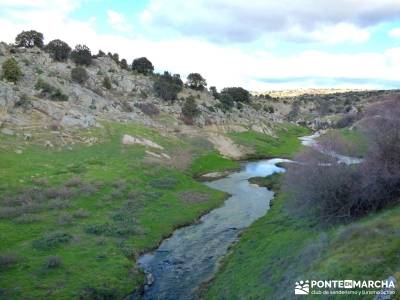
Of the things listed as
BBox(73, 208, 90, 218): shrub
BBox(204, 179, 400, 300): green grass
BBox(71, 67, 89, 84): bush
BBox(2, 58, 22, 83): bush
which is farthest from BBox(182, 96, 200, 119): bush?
BBox(204, 179, 400, 300): green grass

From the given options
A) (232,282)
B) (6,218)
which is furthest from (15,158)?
(232,282)

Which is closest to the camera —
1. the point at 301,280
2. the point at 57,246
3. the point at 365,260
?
the point at 365,260

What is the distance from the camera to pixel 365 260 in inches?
907

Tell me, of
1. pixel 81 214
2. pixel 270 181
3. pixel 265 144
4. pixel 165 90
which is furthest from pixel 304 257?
pixel 165 90

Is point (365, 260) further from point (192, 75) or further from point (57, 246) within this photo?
point (192, 75)

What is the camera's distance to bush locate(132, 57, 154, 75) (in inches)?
6206

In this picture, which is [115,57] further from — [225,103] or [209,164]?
[209,164]

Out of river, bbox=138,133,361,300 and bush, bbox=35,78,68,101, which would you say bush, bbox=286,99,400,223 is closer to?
river, bbox=138,133,361,300

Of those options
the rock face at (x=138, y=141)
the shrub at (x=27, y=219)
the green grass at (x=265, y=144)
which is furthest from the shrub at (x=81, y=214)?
the green grass at (x=265, y=144)

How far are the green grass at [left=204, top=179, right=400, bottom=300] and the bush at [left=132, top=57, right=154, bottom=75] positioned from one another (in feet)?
412

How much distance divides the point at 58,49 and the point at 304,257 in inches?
4475

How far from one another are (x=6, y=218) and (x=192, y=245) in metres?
18.9

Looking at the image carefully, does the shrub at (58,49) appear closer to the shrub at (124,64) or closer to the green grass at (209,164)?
the shrub at (124,64)

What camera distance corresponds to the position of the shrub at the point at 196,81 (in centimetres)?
16262
